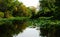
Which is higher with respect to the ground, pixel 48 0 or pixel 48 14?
pixel 48 0

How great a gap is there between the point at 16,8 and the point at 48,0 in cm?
665

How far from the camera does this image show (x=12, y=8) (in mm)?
35844

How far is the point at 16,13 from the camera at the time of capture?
128ft

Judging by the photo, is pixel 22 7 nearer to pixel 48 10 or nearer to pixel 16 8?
pixel 16 8

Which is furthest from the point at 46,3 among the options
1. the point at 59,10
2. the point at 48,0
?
the point at 59,10

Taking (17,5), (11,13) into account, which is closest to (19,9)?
(17,5)

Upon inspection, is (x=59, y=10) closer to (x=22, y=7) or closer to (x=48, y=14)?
(x=48, y=14)

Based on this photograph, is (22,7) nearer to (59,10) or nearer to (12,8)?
(12,8)

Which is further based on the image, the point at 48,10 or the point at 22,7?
the point at 22,7

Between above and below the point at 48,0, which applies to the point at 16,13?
below

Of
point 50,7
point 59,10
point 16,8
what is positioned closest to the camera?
point 59,10

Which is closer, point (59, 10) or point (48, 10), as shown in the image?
point (59, 10)

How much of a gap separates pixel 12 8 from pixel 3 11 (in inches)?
76.9

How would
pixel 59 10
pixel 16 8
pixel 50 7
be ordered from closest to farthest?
pixel 59 10
pixel 50 7
pixel 16 8
